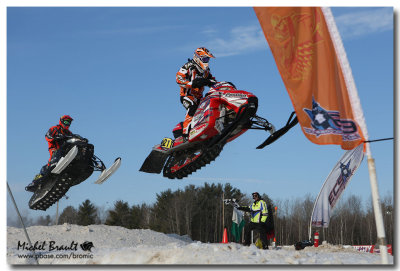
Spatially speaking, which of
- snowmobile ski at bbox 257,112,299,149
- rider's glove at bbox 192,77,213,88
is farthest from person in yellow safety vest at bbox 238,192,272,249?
rider's glove at bbox 192,77,213,88

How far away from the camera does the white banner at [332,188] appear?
791cm

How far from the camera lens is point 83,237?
14586mm

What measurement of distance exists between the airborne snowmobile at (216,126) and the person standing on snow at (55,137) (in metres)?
3.21

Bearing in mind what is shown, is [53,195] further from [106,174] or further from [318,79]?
[318,79]

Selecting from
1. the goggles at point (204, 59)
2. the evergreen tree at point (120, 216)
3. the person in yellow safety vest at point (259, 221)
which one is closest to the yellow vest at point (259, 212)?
the person in yellow safety vest at point (259, 221)

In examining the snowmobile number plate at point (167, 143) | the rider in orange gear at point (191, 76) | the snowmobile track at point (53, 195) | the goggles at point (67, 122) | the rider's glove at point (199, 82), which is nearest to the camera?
the rider's glove at point (199, 82)

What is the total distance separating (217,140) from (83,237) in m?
5.93

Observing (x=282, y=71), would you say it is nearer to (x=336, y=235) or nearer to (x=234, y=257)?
(x=234, y=257)

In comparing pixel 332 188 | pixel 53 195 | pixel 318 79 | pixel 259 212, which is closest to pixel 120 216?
pixel 53 195

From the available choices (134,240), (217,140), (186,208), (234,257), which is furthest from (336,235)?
(234,257)

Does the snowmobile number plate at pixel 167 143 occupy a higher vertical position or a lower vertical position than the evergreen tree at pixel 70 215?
higher

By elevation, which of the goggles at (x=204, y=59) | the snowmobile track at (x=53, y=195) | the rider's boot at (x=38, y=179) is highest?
the goggles at (x=204, y=59)

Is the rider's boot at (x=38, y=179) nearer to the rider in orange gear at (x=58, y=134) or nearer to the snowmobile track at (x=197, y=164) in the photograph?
the rider in orange gear at (x=58, y=134)

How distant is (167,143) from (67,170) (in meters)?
2.96
